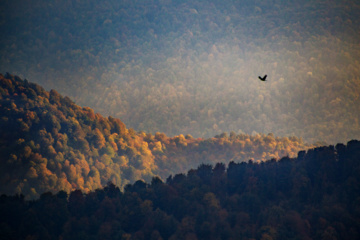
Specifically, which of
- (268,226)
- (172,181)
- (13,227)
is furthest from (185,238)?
(172,181)

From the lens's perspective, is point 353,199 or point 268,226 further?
point 353,199

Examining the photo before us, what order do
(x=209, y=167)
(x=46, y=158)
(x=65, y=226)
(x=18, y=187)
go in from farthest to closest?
(x=46, y=158) → (x=18, y=187) → (x=209, y=167) → (x=65, y=226)

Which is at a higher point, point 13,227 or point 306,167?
point 306,167

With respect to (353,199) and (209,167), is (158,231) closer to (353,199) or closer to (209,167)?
(353,199)

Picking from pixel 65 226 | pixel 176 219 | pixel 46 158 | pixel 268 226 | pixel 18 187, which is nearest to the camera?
pixel 268 226

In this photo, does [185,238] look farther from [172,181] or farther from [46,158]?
[46,158]

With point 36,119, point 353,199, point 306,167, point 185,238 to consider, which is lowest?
point 185,238

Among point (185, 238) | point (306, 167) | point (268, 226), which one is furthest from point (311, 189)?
point (185, 238)
